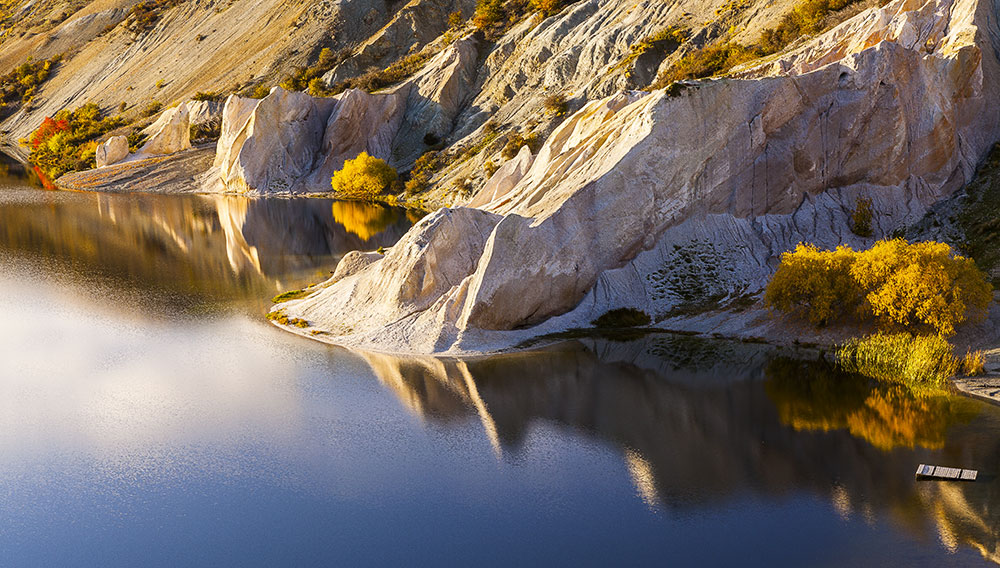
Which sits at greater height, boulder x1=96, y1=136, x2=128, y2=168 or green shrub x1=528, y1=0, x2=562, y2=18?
green shrub x1=528, y1=0, x2=562, y2=18

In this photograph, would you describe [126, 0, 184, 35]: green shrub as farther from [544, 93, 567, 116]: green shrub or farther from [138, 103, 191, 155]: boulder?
[544, 93, 567, 116]: green shrub

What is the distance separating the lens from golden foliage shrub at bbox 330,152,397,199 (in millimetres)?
83062

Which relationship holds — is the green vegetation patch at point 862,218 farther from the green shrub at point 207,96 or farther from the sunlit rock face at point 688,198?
the green shrub at point 207,96

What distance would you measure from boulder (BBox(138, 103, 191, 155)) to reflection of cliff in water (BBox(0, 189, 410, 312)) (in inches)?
496

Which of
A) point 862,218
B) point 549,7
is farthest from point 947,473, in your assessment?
point 549,7

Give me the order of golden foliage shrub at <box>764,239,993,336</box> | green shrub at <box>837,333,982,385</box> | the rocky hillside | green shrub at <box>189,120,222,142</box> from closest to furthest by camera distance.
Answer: green shrub at <box>837,333,982,385</box> → golden foliage shrub at <box>764,239,993,336</box> → the rocky hillside → green shrub at <box>189,120,222,142</box>

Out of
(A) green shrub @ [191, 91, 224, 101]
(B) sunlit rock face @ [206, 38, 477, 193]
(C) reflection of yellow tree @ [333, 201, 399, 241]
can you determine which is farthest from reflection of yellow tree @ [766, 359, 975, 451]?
(A) green shrub @ [191, 91, 224, 101]

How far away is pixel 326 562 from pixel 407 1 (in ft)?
351

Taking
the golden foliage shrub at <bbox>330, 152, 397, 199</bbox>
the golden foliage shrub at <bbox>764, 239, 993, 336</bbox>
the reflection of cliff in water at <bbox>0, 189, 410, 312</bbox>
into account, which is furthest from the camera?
the golden foliage shrub at <bbox>330, 152, 397, 199</bbox>

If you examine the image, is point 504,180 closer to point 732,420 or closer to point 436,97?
point 732,420

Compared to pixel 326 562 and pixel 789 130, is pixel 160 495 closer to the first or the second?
pixel 326 562

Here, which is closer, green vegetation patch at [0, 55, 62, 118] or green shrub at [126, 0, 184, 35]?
green shrub at [126, 0, 184, 35]

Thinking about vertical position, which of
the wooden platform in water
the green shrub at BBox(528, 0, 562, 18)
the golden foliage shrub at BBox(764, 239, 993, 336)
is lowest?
the wooden platform in water

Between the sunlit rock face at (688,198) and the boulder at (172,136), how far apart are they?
62.3m
